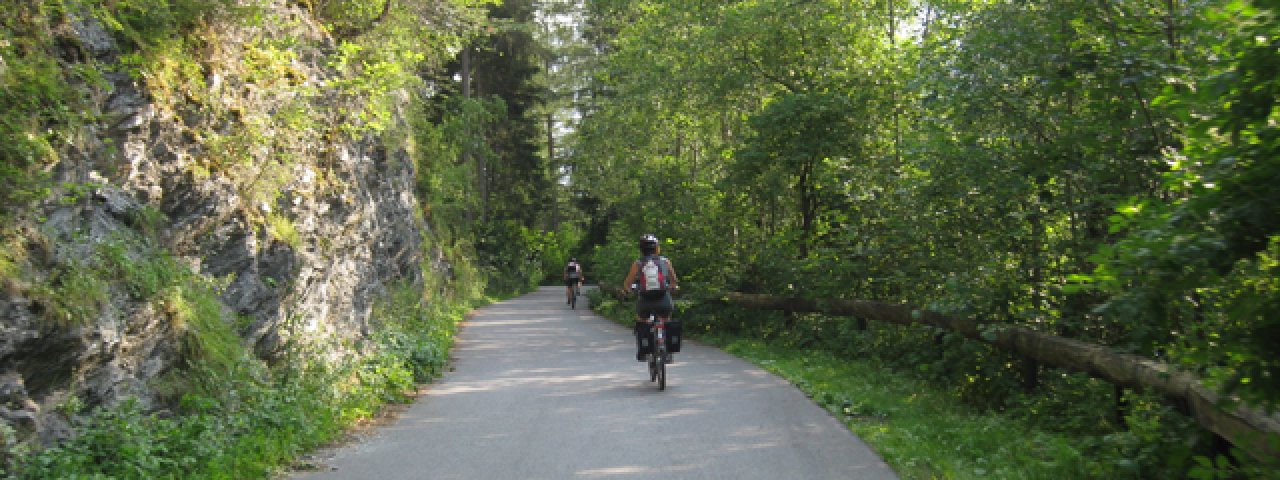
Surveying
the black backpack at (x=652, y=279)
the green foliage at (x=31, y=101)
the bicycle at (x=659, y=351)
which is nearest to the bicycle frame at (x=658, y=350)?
the bicycle at (x=659, y=351)

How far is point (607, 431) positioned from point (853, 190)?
8.20m

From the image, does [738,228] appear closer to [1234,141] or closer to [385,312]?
[385,312]

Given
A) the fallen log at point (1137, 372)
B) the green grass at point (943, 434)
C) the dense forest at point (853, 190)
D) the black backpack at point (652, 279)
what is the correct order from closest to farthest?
the dense forest at point (853, 190) < the fallen log at point (1137, 372) < the green grass at point (943, 434) < the black backpack at point (652, 279)

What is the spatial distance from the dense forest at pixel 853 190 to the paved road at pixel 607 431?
781 millimetres

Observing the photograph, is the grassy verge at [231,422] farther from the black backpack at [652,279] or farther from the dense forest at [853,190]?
the black backpack at [652,279]

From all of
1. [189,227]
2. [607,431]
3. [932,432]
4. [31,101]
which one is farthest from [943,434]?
[31,101]

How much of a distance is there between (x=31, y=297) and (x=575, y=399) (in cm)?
557

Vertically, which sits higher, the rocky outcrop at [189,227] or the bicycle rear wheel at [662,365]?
the rocky outcrop at [189,227]

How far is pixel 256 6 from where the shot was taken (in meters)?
7.88

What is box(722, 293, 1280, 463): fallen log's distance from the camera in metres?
4.35

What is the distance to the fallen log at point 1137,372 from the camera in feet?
14.3

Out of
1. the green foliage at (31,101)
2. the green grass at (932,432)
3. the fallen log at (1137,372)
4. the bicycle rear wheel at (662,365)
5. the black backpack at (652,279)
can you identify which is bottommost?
the green grass at (932,432)

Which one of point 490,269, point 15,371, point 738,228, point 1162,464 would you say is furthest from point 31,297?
point 490,269

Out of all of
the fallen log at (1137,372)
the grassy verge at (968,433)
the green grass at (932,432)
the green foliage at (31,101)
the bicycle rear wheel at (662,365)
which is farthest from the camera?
the bicycle rear wheel at (662,365)
